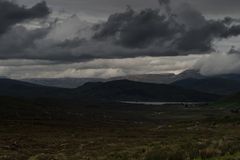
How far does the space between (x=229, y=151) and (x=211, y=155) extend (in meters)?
2.26

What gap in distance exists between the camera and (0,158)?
50500 mm

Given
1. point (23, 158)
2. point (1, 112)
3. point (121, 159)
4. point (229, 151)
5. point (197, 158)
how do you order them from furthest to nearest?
point (1, 112)
point (23, 158)
point (121, 159)
point (229, 151)
point (197, 158)

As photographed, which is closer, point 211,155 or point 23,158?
point 211,155

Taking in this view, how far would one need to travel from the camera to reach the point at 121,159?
4272 cm

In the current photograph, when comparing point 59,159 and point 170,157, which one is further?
point 59,159

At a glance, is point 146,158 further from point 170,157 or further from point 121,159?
point 121,159

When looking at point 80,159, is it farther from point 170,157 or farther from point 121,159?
point 170,157

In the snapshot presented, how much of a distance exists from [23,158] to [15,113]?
461 feet

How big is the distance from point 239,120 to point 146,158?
116395 mm

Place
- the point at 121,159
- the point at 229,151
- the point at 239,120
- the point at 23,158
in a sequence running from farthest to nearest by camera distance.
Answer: the point at 239,120 → the point at 23,158 → the point at 121,159 → the point at 229,151

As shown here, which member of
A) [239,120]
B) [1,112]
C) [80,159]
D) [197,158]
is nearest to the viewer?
[197,158]

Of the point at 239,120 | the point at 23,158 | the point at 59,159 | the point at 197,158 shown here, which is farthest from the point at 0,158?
the point at 239,120

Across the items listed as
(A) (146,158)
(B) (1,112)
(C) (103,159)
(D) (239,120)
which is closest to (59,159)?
(C) (103,159)

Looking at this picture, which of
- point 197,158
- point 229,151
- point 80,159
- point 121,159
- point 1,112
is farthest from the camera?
point 1,112
